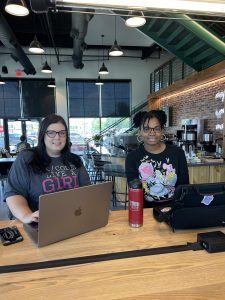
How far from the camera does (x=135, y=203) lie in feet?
4.13

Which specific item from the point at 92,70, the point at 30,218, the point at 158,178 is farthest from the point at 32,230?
the point at 92,70

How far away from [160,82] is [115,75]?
6.75ft

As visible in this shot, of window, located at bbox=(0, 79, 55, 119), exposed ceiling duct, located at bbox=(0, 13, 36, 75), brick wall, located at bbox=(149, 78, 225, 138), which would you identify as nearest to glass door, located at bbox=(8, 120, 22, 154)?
window, located at bbox=(0, 79, 55, 119)

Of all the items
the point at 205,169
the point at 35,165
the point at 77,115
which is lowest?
the point at 205,169

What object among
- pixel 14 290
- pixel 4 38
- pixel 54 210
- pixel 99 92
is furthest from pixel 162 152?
pixel 99 92

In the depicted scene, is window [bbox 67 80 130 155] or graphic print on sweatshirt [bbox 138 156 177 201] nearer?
graphic print on sweatshirt [bbox 138 156 177 201]

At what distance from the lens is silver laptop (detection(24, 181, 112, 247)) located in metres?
1.04

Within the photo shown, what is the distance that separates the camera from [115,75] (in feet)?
33.5

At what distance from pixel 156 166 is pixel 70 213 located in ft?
3.05

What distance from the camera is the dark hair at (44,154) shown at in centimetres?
156

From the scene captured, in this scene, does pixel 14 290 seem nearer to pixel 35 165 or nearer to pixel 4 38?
pixel 35 165

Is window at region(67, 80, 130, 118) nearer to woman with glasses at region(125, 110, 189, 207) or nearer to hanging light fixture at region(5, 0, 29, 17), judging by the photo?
hanging light fixture at region(5, 0, 29, 17)

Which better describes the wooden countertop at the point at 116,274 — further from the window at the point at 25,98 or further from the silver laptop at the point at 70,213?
the window at the point at 25,98

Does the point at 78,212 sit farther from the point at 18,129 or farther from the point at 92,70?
the point at 92,70
